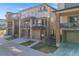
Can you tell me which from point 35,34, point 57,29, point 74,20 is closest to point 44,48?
point 35,34

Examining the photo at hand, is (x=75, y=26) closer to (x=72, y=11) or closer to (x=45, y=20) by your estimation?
(x=72, y=11)

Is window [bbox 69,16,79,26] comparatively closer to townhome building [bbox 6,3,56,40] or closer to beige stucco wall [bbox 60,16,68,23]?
beige stucco wall [bbox 60,16,68,23]

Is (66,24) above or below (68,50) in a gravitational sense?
above

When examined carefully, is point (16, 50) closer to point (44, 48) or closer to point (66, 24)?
point (44, 48)

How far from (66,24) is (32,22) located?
0.59 meters

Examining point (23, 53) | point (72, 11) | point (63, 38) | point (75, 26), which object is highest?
point (72, 11)

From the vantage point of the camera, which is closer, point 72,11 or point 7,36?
point 72,11

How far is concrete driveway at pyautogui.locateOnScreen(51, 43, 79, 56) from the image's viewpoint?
259 cm

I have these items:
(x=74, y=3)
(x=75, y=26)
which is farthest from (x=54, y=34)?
(x=74, y=3)

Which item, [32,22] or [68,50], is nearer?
[68,50]

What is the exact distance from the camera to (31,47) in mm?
2693

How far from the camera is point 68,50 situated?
261 cm

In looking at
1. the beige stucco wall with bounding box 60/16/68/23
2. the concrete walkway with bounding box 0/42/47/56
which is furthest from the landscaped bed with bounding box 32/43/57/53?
the beige stucco wall with bounding box 60/16/68/23

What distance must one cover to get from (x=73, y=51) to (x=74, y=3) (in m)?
0.79
